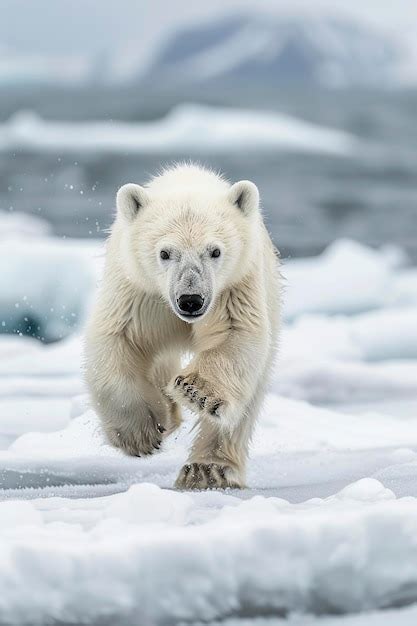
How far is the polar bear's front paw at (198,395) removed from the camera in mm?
3924

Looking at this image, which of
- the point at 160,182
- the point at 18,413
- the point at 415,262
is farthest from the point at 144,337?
the point at 415,262

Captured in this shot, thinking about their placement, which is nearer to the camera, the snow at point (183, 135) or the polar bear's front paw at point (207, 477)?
the polar bear's front paw at point (207, 477)

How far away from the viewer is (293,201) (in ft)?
55.5

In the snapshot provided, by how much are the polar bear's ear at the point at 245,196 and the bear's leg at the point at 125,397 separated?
0.64m

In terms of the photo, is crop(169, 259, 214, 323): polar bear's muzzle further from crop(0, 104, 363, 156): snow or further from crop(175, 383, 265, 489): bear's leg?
crop(0, 104, 363, 156): snow

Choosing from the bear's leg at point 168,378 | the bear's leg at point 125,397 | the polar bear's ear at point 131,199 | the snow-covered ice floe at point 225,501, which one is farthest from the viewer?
the bear's leg at point 168,378

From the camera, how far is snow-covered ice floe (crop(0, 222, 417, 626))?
8.51 ft

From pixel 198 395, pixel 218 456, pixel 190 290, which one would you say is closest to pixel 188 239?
pixel 190 290

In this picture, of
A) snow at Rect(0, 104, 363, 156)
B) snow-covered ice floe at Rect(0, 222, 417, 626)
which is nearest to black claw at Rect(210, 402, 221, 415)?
snow-covered ice floe at Rect(0, 222, 417, 626)

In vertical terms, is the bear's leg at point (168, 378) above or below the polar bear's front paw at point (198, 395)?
below

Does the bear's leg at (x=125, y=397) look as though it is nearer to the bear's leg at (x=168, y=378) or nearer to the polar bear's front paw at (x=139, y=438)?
the polar bear's front paw at (x=139, y=438)

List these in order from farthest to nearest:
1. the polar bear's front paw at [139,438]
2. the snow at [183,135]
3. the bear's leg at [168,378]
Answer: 1. the snow at [183,135]
2. the bear's leg at [168,378]
3. the polar bear's front paw at [139,438]

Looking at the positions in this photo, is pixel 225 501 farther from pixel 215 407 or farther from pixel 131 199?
pixel 131 199

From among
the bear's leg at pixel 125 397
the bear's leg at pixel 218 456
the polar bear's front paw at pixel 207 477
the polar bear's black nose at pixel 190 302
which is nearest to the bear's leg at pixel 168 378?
the bear's leg at pixel 125 397
